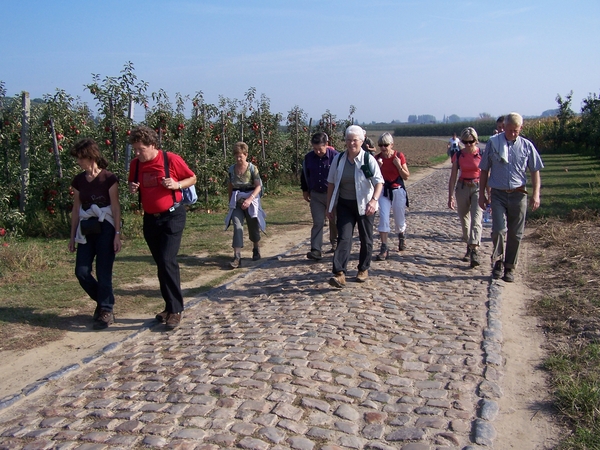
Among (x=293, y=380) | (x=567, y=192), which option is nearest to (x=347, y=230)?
(x=293, y=380)

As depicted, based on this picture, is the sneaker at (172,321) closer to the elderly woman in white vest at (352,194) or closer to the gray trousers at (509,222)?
the elderly woman in white vest at (352,194)

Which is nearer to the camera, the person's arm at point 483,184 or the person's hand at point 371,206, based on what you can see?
the person's hand at point 371,206

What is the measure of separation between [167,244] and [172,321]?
2.75 ft

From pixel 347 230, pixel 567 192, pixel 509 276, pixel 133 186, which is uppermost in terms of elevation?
pixel 133 186

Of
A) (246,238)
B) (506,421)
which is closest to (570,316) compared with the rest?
(506,421)

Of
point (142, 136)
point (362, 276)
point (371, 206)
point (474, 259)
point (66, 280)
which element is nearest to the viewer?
point (142, 136)

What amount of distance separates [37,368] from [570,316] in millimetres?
5288

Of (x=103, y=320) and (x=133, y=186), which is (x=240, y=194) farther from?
(x=103, y=320)

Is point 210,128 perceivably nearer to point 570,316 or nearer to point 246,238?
point 246,238

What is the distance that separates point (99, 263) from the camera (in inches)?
247

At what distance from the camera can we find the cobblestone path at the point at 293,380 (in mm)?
3934

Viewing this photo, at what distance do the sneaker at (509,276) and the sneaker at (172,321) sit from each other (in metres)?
4.26

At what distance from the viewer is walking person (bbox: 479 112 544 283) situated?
24.3 ft

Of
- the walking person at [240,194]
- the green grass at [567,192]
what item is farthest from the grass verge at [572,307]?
the walking person at [240,194]
